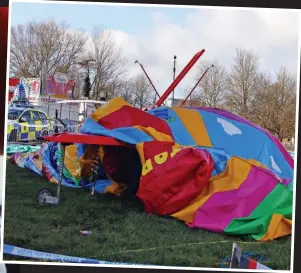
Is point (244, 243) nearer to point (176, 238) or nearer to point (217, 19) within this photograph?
point (176, 238)

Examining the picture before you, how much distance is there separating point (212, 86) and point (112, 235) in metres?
1.25

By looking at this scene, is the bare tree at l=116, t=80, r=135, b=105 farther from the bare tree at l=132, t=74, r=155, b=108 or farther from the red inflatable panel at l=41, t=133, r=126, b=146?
the red inflatable panel at l=41, t=133, r=126, b=146

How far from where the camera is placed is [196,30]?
13.1 feet

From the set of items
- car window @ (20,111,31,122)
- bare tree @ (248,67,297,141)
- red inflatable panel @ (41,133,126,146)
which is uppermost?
bare tree @ (248,67,297,141)

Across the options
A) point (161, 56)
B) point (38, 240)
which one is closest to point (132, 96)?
point (161, 56)

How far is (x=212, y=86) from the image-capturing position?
162 inches

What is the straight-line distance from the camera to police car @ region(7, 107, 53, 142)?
4.13 meters

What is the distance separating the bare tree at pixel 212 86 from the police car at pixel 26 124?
42.8 inches

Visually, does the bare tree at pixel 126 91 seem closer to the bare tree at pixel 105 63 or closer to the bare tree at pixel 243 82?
the bare tree at pixel 105 63

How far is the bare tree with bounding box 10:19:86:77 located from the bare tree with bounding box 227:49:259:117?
107cm

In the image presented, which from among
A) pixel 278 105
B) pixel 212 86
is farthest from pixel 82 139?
pixel 278 105

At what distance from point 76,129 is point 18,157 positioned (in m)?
0.45

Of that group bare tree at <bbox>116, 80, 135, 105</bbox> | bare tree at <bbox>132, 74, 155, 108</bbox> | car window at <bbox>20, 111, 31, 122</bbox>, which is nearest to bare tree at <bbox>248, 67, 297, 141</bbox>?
bare tree at <bbox>132, 74, 155, 108</bbox>

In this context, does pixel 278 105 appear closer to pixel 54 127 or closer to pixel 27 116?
pixel 54 127
